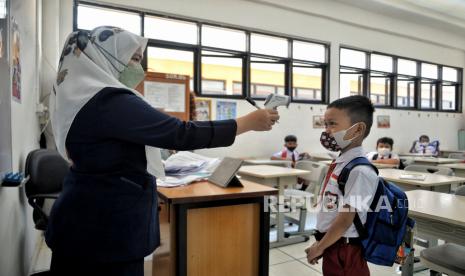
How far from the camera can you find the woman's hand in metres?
1.18

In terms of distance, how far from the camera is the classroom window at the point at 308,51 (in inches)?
249

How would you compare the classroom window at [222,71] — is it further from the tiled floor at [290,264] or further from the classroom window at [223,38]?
the tiled floor at [290,264]

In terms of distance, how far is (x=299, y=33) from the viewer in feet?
20.4

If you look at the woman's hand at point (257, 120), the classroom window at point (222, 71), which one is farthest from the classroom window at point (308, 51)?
the woman's hand at point (257, 120)

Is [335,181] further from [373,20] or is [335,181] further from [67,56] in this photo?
[373,20]

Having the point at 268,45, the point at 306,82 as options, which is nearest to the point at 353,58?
the point at 306,82

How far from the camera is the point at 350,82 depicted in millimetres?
7148

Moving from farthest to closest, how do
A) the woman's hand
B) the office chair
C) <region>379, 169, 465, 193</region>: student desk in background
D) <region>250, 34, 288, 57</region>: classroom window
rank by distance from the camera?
1. <region>250, 34, 288, 57</region>: classroom window
2. <region>379, 169, 465, 193</region>: student desk in background
3. the office chair
4. the woman's hand

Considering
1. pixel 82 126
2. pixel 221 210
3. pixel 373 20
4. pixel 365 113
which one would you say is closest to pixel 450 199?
pixel 365 113


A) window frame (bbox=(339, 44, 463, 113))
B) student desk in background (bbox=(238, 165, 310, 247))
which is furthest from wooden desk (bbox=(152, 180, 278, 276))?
window frame (bbox=(339, 44, 463, 113))

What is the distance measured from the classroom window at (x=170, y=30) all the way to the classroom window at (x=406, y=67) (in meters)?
5.13

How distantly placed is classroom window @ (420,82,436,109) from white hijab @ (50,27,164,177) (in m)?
8.81

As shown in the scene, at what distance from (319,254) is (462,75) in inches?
391

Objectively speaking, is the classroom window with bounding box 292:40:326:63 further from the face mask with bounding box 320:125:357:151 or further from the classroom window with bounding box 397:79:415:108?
the face mask with bounding box 320:125:357:151
